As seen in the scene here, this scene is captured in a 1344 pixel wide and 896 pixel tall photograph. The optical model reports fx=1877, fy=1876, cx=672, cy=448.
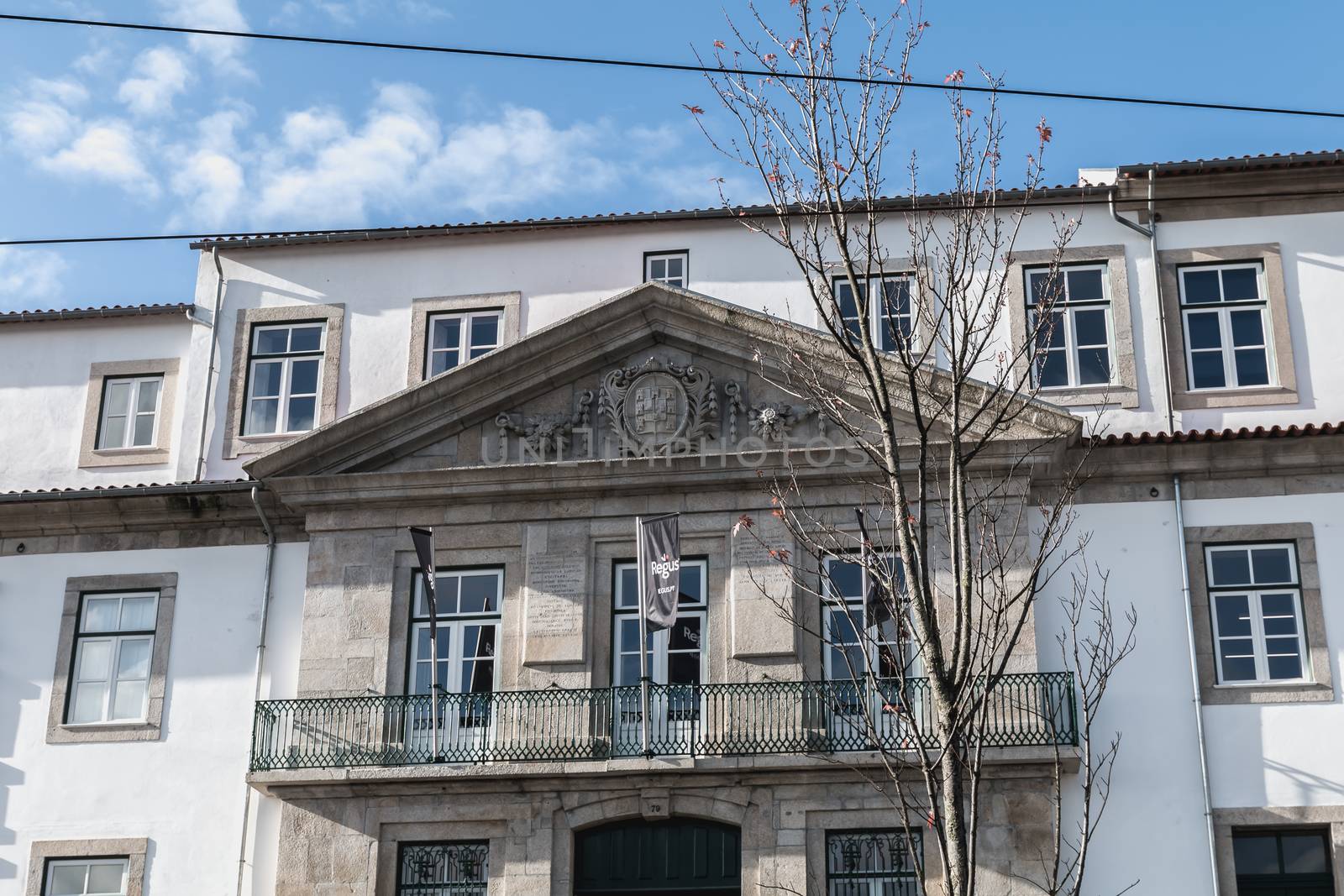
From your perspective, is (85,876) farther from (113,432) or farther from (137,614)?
(113,432)

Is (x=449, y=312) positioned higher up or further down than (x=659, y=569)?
higher up

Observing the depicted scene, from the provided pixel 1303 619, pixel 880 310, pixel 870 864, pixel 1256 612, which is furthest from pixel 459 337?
pixel 1303 619

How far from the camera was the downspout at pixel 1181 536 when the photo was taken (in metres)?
17.0

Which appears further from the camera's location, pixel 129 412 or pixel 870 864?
pixel 129 412

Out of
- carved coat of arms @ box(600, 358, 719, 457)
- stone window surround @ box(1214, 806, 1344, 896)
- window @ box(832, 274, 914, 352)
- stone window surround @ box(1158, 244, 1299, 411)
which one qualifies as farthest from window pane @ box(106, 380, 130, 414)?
stone window surround @ box(1214, 806, 1344, 896)

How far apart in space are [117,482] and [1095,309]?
35.8 feet

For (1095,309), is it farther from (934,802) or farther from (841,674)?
(934,802)

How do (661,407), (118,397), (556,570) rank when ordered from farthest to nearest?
1. (118,397)
2. (661,407)
3. (556,570)

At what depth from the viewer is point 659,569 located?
18016mm

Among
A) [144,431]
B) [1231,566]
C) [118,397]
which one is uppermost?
[118,397]

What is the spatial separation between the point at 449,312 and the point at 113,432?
13.5 feet

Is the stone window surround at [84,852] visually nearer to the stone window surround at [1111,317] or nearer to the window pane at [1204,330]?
the stone window surround at [1111,317]

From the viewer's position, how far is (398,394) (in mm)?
19297

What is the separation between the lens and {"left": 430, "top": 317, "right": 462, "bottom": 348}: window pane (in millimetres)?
20906
